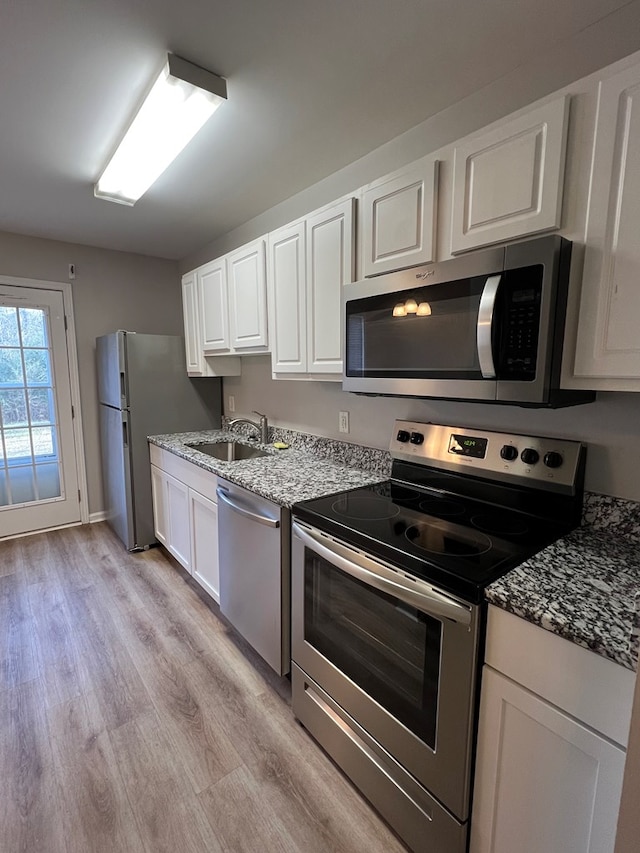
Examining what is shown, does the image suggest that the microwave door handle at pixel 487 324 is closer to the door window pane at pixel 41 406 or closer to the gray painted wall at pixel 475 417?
the gray painted wall at pixel 475 417

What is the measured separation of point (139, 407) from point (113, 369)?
35cm

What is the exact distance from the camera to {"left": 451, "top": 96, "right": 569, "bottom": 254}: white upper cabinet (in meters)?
1.08

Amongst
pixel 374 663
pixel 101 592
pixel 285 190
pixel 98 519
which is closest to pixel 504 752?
pixel 374 663

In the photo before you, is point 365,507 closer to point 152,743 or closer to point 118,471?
point 152,743

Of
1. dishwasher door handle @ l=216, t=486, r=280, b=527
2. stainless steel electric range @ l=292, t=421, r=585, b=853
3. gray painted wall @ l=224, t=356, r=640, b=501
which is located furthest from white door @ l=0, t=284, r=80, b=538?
stainless steel electric range @ l=292, t=421, r=585, b=853

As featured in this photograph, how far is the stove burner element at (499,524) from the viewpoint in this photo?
1292 mm

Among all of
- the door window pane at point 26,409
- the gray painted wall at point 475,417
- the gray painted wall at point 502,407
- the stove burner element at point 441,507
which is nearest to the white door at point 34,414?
the door window pane at point 26,409

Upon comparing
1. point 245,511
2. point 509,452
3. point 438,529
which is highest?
point 509,452

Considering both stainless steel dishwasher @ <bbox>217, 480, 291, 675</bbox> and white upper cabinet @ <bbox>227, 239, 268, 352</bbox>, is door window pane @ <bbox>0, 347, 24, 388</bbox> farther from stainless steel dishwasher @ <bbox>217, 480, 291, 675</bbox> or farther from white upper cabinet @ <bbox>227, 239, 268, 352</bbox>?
stainless steel dishwasher @ <bbox>217, 480, 291, 675</bbox>

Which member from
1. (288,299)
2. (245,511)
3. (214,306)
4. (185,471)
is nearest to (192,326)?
(214,306)

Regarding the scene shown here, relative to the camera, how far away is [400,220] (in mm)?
1476

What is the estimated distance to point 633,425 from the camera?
4.04 ft

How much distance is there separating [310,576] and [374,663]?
14.5 inches

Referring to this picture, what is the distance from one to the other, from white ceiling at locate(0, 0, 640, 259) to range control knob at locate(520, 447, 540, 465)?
133cm
